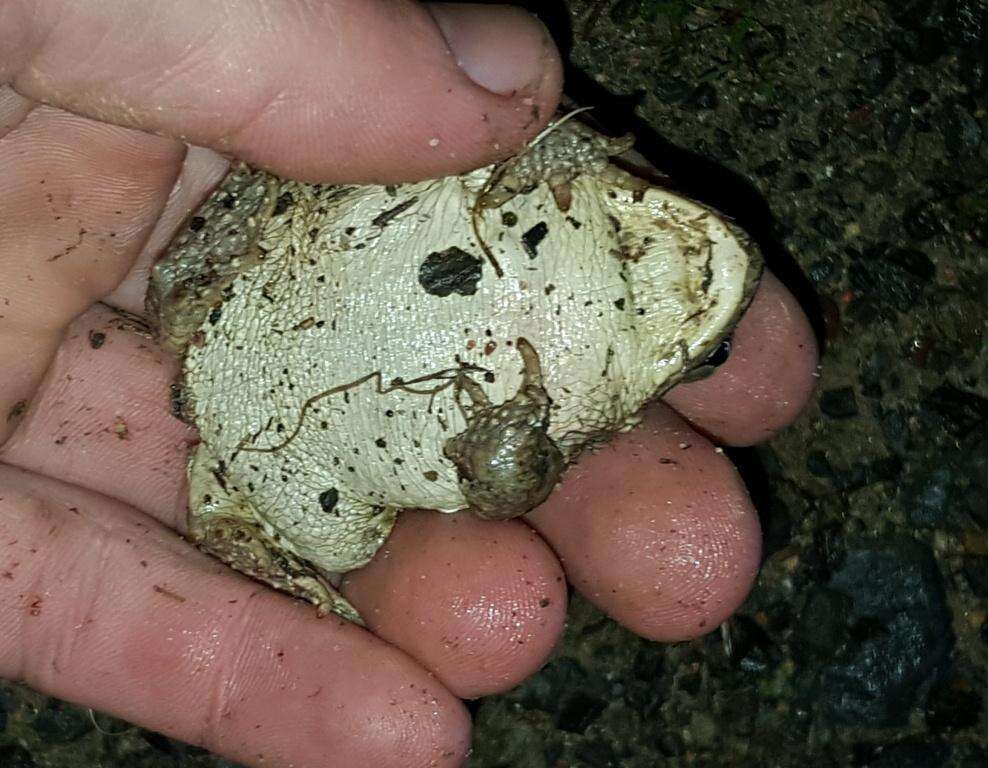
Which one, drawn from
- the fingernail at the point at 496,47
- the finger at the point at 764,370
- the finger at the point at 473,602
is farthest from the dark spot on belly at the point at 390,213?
the finger at the point at 764,370

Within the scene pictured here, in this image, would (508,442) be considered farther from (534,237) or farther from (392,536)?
(392,536)

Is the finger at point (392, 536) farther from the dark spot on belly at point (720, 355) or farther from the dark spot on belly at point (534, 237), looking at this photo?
the dark spot on belly at point (534, 237)

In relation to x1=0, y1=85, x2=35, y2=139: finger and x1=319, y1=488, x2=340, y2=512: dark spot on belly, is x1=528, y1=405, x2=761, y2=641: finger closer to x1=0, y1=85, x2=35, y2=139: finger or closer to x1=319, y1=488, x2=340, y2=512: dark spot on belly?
x1=319, y1=488, x2=340, y2=512: dark spot on belly

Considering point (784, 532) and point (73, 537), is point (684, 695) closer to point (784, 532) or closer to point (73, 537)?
point (784, 532)

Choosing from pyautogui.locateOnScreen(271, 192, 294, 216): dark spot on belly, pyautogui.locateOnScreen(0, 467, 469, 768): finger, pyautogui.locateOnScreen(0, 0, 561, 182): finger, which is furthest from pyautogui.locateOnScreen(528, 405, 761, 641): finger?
pyautogui.locateOnScreen(271, 192, 294, 216): dark spot on belly

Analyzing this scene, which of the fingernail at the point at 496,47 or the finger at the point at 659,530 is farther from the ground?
the fingernail at the point at 496,47

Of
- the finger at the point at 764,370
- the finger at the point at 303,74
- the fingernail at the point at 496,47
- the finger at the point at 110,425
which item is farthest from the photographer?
the finger at the point at 110,425

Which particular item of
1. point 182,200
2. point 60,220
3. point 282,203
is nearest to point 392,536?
point 282,203
